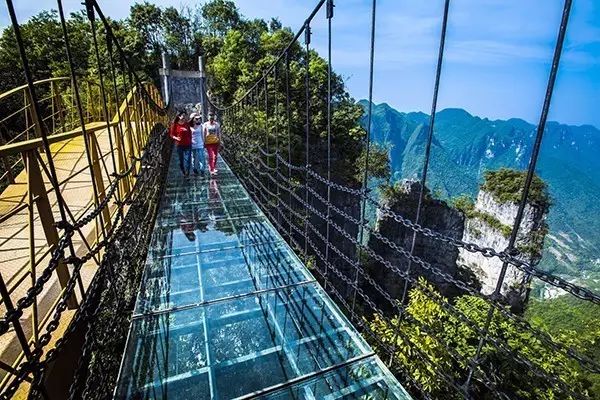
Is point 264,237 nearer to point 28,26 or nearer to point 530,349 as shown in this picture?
point 530,349

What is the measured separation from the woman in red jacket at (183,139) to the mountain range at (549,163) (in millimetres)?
64495

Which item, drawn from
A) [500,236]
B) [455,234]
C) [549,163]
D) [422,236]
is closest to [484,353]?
[422,236]

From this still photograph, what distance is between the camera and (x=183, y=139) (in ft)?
18.0

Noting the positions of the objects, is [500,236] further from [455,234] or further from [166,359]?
[166,359]

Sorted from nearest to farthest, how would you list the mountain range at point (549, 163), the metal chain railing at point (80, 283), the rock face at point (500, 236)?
the metal chain railing at point (80, 283)
the rock face at point (500, 236)
the mountain range at point (549, 163)

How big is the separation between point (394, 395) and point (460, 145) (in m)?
117

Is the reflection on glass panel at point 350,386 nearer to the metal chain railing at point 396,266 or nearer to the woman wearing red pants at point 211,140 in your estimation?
the metal chain railing at point 396,266

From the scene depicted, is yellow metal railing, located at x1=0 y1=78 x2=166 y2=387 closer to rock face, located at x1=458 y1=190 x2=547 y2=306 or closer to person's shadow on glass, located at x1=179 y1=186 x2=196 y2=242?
person's shadow on glass, located at x1=179 y1=186 x2=196 y2=242

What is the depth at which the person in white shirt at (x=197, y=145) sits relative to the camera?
563cm

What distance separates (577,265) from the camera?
69312 mm

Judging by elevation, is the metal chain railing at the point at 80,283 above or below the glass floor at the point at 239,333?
above

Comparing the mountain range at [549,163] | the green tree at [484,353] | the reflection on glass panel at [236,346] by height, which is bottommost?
the mountain range at [549,163]

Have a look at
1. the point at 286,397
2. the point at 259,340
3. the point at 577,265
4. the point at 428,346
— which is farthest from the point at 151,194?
the point at 577,265

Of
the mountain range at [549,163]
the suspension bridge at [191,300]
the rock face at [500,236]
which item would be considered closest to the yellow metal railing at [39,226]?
the suspension bridge at [191,300]
